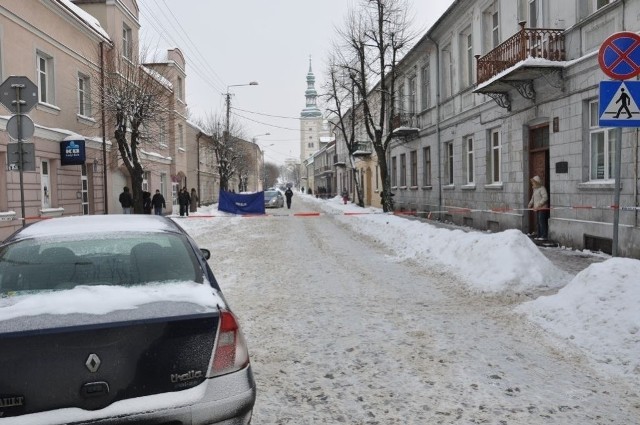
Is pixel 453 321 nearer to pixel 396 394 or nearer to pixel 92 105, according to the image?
pixel 396 394

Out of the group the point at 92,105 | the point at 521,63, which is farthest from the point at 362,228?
the point at 92,105

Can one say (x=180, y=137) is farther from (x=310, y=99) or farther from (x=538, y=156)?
(x=310, y=99)

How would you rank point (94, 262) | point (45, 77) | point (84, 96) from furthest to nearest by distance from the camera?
1. point (84, 96)
2. point (45, 77)
3. point (94, 262)

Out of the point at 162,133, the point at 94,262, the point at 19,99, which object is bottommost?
the point at 94,262

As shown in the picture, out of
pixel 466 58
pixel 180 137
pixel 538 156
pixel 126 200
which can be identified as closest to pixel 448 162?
pixel 466 58

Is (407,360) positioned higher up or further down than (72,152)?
further down

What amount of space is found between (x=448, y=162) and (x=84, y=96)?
15255 mm

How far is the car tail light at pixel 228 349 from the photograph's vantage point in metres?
2.70

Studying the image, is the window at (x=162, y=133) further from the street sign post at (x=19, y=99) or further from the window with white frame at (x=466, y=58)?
the street sign post at (x=19, y=99)

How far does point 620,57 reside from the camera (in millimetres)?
6172

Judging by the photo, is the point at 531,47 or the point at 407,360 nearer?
the point at 407,360

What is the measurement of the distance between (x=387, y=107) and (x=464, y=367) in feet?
92.9

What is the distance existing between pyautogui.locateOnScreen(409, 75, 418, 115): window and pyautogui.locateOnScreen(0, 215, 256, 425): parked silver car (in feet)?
82.0

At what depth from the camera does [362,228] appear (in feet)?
62.8
